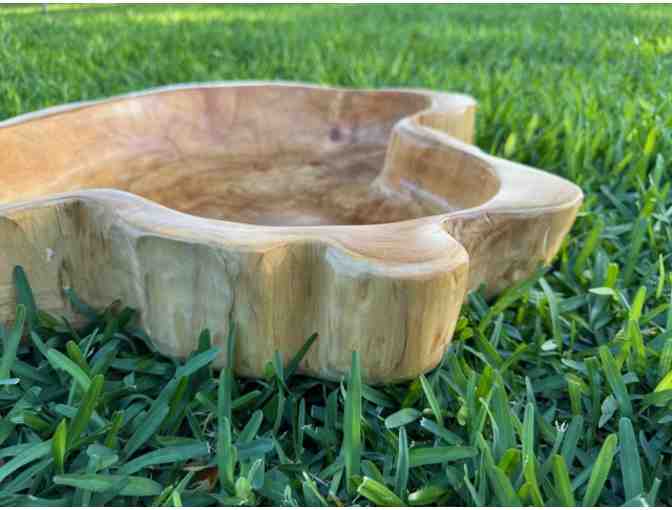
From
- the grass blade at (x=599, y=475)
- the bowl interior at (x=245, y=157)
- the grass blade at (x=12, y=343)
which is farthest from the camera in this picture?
the bowl interior at (x=245, y=157)

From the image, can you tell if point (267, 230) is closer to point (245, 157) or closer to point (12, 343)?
point (12, 343)

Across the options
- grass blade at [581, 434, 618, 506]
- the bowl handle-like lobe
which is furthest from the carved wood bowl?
grass blade at [581, 434, 618, 506]

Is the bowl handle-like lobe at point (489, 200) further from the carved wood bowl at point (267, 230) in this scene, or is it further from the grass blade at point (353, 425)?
the grass blade at point (353, 425)

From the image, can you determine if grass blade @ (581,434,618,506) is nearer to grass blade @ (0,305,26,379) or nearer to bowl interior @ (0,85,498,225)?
bowl interior @ (0,85,498,225)

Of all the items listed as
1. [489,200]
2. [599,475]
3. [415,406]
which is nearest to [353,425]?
[415,406]

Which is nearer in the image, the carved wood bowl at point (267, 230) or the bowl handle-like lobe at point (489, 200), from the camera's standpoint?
the carved wood bowl at point (267, 230)

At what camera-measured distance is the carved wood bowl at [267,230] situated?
65cm

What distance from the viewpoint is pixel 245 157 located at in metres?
1.29

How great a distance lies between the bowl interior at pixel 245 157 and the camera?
1030 mm

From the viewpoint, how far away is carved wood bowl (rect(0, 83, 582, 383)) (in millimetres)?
655

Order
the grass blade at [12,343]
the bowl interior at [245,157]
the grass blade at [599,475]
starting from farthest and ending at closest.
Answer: the bowl interior at [245,157] → the grass blade at [12,343] → the grass blade at [599,475]

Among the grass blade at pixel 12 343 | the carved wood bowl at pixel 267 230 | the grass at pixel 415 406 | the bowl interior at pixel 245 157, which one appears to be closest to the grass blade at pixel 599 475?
the grass at pixel 415 406

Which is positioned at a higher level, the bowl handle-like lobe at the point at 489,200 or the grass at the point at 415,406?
the bowl handle-like lobe at the point at 489,200

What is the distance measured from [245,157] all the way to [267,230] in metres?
0.65
